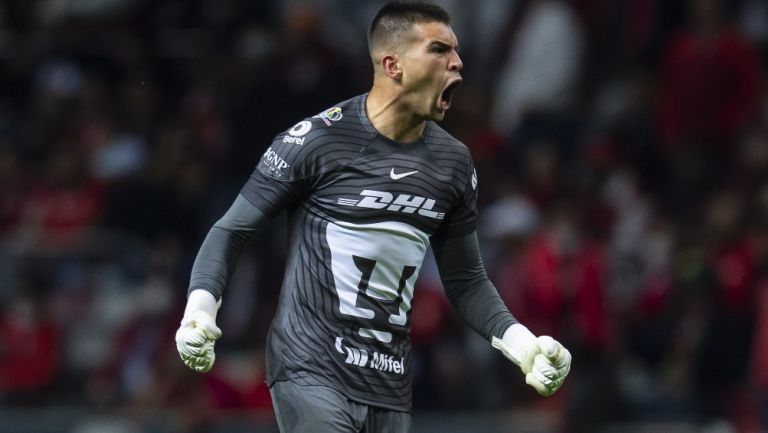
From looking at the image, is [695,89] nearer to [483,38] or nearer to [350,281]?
[483,38]

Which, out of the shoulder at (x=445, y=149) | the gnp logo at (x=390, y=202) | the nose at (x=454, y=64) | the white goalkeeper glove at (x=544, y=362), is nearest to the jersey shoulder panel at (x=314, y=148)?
the gnp logo at (x=390, y=202)

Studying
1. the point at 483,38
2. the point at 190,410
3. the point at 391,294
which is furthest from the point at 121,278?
the point at 391,294

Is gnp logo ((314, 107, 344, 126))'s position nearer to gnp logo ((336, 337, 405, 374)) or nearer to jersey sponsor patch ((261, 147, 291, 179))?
jersey sponsor patch ((261, 147, 291, 179))

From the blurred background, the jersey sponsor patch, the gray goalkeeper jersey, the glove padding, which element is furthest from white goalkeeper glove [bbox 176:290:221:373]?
the blurred background

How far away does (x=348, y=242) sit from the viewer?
233 inches

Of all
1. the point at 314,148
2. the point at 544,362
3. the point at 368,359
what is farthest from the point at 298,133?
the point at 544,362

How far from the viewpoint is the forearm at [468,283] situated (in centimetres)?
620

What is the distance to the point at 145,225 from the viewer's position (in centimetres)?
1273

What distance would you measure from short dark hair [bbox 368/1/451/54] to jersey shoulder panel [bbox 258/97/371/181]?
37 cm

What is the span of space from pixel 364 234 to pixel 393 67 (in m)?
0.66

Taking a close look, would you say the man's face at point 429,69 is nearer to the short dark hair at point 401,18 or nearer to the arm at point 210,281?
the short dark hair at point 401,18

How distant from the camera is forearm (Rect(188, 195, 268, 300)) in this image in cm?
578

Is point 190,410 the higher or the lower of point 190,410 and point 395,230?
the lower

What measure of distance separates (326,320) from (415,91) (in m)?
0.94
